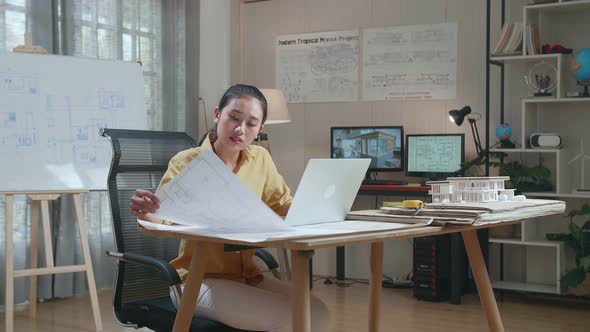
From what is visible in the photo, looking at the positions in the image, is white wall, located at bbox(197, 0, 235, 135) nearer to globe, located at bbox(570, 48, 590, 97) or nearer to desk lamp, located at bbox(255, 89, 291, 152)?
desk lamp, located at bbox(255, 89, 291, 152)

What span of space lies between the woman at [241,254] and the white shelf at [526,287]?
275 cm

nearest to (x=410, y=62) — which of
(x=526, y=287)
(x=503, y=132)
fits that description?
(x=503, y=132)

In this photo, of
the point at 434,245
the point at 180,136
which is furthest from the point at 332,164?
the point at 434,245

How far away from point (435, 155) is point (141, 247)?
2.94 meters

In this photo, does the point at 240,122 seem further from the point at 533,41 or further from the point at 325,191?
the point at 533,41

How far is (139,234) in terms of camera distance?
220 cm

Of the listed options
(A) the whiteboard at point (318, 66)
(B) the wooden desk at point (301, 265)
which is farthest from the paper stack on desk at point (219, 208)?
(A) the whiteboard at point (318, 66)

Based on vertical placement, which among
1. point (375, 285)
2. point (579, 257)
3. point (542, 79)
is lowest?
point (579, 257)

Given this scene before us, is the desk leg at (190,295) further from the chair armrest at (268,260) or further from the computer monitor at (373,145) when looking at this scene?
the computer monitor at (373,145)

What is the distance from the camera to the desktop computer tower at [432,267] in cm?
455

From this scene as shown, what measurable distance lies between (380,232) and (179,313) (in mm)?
532

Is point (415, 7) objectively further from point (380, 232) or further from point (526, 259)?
point (380, 232)

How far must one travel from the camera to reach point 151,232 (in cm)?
157

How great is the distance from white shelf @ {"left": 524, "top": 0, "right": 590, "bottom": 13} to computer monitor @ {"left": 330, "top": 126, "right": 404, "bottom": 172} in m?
1.16
